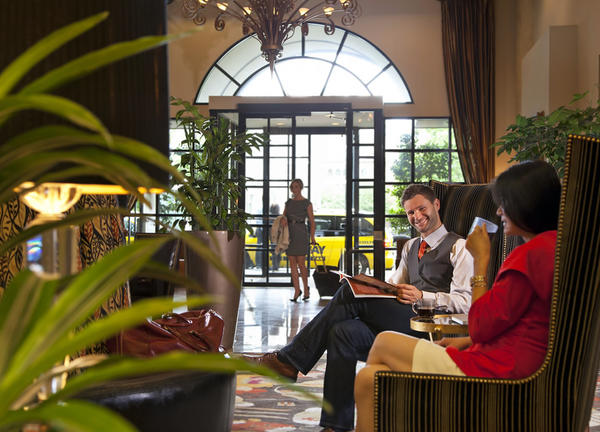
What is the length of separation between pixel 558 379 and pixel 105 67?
56.1 inches

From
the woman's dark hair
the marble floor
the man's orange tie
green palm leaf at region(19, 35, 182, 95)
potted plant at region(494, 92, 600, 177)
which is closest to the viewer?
green palm leaf at region(19, 35, 182, 95)

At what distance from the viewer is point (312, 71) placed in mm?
9633

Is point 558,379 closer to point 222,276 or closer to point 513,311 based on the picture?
point 513,311

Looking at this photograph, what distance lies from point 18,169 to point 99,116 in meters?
0.21

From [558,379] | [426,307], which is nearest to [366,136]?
[426,307]

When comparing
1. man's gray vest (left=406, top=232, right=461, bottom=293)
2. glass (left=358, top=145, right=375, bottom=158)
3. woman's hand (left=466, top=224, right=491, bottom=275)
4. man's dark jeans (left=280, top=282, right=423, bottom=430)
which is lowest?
man's dark jeans (left=280, top=282, right=423, bottom=430)

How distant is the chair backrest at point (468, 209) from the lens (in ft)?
10.2

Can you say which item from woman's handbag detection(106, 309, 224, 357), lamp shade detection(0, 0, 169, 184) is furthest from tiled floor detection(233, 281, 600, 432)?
lamp shade detection(0, 0, 169, 184)

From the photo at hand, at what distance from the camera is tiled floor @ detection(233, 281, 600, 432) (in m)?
5.15

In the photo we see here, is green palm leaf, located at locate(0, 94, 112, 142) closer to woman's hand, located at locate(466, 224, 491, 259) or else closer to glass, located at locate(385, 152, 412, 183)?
woman's hand, located at locate(466, 224, 491, 259)

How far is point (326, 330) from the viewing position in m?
3.12

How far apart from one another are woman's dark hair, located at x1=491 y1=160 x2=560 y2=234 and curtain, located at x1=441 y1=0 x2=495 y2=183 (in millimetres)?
6987

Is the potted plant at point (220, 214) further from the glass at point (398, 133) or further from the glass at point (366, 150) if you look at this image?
the glass at point (398, 133)

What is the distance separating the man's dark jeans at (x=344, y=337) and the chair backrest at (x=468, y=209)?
1.68 feet
